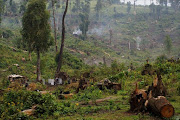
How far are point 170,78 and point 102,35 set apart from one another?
5781 cm

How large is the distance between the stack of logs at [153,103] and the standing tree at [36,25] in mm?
13365

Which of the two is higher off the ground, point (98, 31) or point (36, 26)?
point (98, 31)

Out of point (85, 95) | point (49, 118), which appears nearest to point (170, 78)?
point (85, 95)

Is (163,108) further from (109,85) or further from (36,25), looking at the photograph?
(36,25)

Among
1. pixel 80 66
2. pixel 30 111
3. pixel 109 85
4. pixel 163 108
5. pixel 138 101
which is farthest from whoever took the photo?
pixel 80 66

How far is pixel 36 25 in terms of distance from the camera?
1944cm

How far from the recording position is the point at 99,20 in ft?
281

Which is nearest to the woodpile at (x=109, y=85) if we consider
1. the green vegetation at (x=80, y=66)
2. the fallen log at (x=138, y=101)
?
the green vegetation at (x=80, y=66)

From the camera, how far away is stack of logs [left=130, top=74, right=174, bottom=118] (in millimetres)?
6500

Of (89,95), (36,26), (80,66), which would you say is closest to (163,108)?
(89,95)

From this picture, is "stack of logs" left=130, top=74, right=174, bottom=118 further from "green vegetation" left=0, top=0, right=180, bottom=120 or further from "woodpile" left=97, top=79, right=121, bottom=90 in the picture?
"woodpile" left=97, top=79, right=121, bottom=90

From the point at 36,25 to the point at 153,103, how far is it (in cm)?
1514

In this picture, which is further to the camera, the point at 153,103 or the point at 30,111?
the point at 30,111

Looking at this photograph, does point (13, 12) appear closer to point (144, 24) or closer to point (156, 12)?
point (144, 24)
